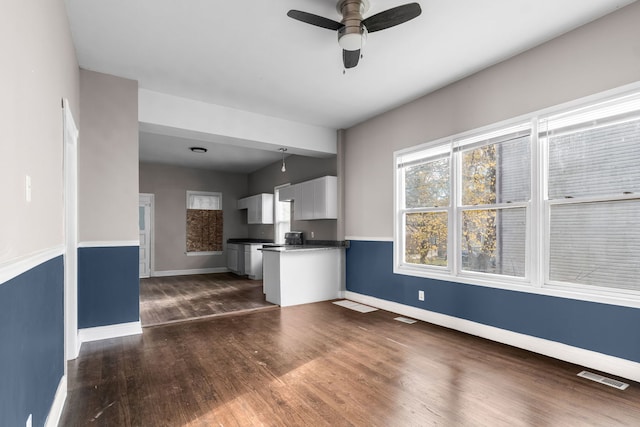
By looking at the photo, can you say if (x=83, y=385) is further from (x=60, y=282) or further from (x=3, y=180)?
(x=3, y=180)

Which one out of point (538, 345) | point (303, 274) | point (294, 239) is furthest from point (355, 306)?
point (538, 345)

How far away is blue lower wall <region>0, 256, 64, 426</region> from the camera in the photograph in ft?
3.92

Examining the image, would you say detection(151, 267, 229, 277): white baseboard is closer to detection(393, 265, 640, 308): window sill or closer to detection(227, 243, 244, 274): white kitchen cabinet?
detection(227, 243, 244, 274): white kitchen cabinet

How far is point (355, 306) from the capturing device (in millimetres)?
5059

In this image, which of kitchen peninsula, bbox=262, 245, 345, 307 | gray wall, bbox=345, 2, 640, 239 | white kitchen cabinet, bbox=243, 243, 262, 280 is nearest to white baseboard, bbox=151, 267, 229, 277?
white kitchen cabinet, bbox=243, 243, 262, 280

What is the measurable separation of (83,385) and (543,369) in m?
3.69

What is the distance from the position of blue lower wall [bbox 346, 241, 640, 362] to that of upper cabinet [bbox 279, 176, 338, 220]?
1.05 meters

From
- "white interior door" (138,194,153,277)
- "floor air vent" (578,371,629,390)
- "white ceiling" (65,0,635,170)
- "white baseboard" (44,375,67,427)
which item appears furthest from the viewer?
"white interior door" (138,194,153,277)

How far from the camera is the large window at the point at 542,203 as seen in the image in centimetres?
268

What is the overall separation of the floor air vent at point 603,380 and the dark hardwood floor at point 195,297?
12.1 ft

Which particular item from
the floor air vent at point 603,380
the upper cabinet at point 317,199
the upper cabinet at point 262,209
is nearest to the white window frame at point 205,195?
the upper cabinet at point 262,209

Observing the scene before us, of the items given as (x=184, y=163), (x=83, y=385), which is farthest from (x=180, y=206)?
(x=83, y=385)

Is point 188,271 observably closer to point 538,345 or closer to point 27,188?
point 27,188

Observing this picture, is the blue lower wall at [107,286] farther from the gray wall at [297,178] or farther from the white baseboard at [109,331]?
the gray wall at [297,178]
